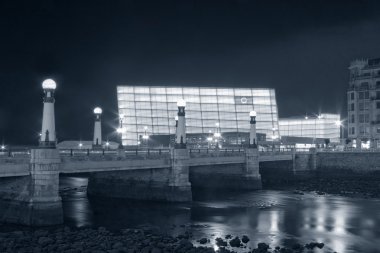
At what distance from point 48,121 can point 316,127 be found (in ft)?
371

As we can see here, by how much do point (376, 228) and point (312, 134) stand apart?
102341mm

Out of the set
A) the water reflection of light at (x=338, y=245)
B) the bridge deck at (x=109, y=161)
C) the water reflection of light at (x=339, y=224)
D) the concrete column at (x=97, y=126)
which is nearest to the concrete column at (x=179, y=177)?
the bridge deck at (x=109, y=161)

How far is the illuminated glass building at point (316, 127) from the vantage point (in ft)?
459

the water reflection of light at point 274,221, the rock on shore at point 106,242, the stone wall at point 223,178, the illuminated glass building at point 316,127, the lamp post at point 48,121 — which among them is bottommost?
the water reflection of light at point 274,221

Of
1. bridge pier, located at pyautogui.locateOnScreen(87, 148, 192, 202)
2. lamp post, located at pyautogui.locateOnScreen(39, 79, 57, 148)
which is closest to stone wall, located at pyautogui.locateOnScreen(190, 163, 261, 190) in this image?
bridge pier, located at pyautogui.locateOnScreen(87, 148, 192, 202)

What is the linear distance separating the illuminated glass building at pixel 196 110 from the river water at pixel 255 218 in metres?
57.8

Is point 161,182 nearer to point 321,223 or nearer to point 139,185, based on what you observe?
point 139,185

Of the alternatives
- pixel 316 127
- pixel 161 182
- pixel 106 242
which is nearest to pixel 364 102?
pixel 316 127

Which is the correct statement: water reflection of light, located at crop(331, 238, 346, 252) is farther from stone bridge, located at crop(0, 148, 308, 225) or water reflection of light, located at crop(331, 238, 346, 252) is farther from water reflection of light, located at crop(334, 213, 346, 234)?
stone bridge, located at crop(0, 148, 308, 225)

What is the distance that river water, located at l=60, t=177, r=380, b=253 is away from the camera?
36375 mm

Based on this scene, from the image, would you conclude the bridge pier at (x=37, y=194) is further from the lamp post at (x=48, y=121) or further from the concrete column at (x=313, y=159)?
the concrete column at (x=313, y=159)

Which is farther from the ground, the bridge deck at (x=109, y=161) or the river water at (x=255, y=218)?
the bridge deck at (x=109, y=161)

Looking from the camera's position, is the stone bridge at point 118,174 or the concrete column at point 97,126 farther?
the concrete column at point 97,126

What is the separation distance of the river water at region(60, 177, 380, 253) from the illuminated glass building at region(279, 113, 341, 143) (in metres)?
83.7
